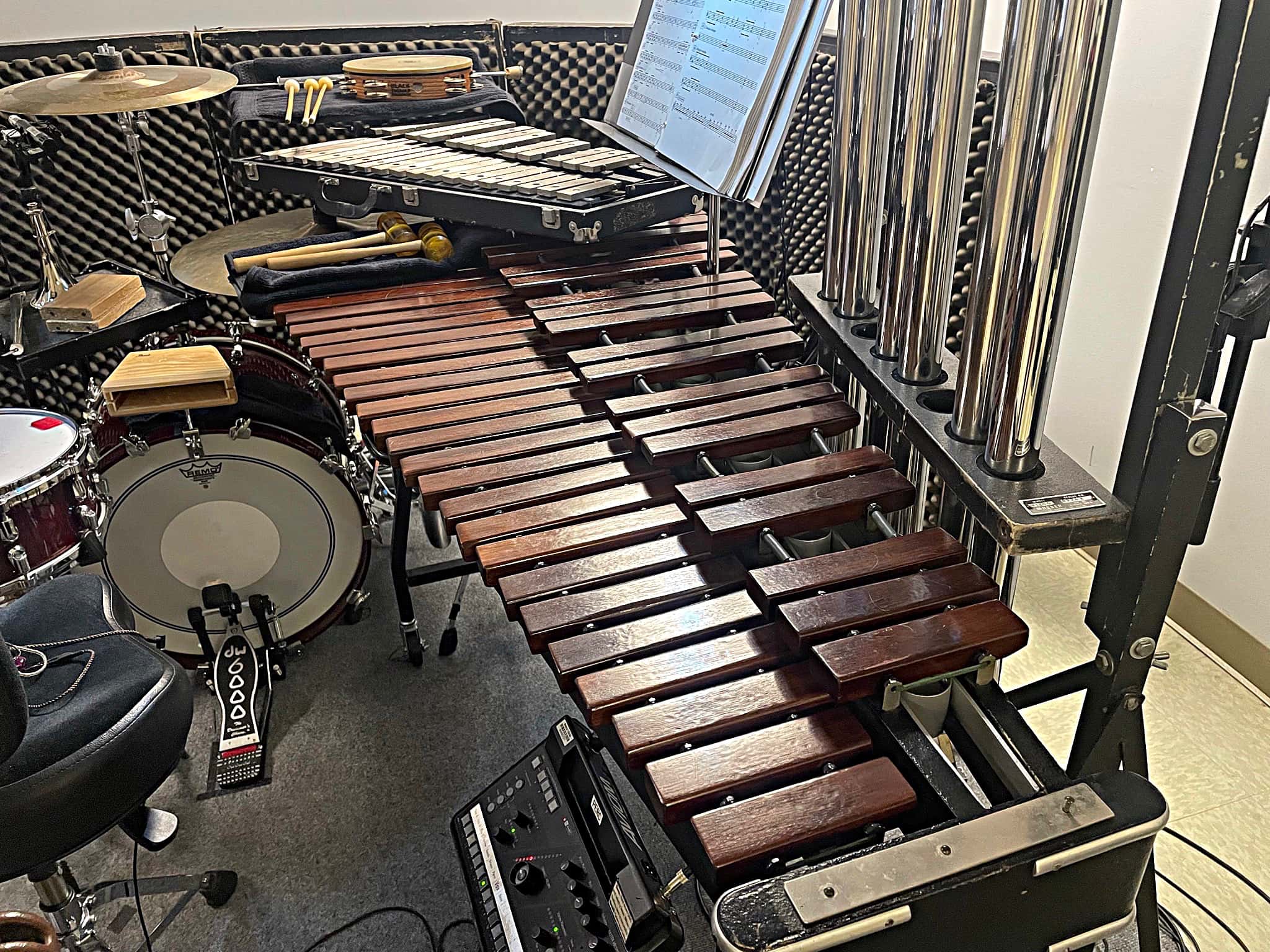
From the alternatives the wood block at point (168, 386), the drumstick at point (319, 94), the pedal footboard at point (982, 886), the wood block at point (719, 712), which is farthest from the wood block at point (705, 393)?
the drumstick at point (319, 94)

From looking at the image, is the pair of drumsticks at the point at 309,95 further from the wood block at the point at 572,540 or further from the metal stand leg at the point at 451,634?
the wood block at the point at 572,540

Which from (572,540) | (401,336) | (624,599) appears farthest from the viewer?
(401,336)

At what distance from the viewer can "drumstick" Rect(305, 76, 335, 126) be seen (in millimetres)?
2643

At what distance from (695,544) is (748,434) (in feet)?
0.87

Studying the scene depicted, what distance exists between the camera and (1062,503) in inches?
45.6

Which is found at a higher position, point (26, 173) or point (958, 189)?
point (958, 189)

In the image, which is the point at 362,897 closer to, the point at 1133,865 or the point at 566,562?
the point at 566,562

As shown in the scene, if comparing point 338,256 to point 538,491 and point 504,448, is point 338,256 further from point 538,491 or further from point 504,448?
point 538,491

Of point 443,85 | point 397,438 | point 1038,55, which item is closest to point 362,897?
point 397,438

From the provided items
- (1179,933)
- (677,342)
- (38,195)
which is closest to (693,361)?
(677,342)

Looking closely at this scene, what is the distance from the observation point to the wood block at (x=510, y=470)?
1.51 metres

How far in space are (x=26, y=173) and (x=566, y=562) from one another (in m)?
2.06

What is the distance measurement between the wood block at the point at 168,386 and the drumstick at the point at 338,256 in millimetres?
274

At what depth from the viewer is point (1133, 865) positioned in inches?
40.9
